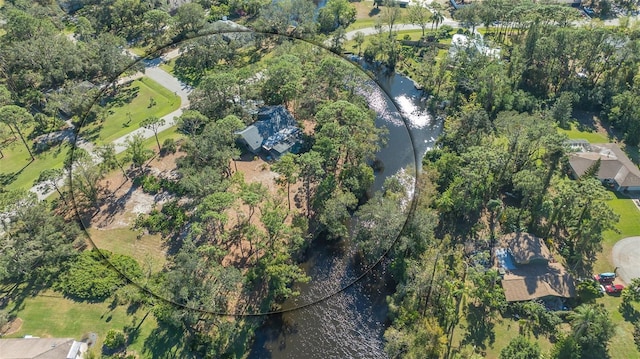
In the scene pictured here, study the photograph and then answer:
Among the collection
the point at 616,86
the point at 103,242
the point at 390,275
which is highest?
the point at 616,86

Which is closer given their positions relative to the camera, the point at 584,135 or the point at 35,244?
the point at 35,244

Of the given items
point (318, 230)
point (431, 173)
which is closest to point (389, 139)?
point (431, 173)

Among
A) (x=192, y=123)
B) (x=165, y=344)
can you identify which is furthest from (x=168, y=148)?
(x=165, y=344)

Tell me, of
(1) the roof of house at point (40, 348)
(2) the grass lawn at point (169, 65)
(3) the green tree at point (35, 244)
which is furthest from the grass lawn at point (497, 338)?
(2) the grass lawn at point (169, 65)

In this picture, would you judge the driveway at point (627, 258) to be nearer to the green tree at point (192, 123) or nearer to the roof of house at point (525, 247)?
the roof of house at point (525, 247)

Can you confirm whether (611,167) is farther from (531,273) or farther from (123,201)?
(123,201)

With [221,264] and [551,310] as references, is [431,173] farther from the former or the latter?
[221,264]

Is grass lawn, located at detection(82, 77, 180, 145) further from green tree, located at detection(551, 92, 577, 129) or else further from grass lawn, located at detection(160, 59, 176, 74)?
green tree, located at detection(551, 92, 577, 129)
